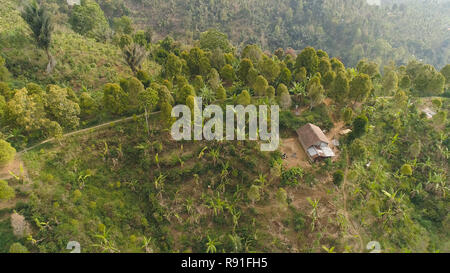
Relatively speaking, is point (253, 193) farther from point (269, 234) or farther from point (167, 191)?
point (167, 191)

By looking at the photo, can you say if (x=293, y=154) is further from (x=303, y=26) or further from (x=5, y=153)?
(x=303, y=26)

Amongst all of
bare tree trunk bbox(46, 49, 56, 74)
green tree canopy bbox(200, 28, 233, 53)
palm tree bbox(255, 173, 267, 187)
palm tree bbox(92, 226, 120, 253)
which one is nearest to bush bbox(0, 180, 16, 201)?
palm tree bbox(92, 226, 120, 253)

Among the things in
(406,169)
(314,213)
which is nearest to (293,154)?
(314,213)

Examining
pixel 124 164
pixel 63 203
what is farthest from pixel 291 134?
pixel 63 203

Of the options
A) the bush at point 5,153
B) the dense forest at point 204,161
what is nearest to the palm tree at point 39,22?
the dense forest at point 204,161

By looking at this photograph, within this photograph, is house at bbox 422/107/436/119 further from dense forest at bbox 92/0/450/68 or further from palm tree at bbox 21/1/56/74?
dense forest at bbox 92/0/450/68

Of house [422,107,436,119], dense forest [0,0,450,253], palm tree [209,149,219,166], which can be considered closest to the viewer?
dense forest [0,0,450,253]

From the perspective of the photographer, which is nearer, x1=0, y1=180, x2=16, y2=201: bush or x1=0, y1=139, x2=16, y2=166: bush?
x1=0, y1=180, x2=16, y2=201: bush
